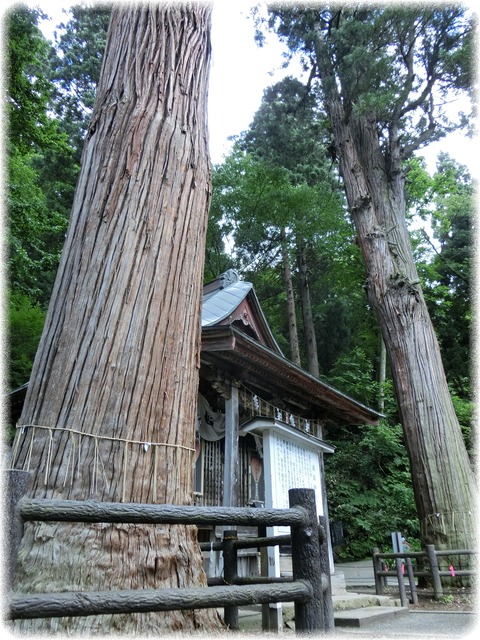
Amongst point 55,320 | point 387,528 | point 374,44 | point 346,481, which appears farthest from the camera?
point 346,481

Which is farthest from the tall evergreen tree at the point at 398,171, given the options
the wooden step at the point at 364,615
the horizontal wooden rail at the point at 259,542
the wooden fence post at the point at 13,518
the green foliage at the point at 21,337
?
the green foliage at the point at 21,337

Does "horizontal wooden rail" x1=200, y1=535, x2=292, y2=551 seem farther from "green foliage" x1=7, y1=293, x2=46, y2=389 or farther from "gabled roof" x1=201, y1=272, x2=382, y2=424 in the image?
"green foliage" x1=7, y1=293, x2=46, y2=389

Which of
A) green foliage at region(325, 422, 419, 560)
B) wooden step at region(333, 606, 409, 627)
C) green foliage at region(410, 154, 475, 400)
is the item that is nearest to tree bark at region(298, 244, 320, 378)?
green foliage at region(325, 422, 419, 560)

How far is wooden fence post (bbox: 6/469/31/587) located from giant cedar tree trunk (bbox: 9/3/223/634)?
609 millimetres

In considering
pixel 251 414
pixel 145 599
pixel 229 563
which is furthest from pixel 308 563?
pixel 251 414

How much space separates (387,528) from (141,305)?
1242cm

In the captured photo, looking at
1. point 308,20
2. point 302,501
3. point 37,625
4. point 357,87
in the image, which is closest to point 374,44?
point 357,87

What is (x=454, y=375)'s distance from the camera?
15.7m

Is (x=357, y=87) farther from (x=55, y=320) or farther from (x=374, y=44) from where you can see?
(x=55, y=320)

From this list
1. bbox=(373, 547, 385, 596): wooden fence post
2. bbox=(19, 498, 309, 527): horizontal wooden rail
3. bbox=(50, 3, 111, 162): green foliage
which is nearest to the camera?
bbox=(19, 498, 309, 527): horizontal wooden rail

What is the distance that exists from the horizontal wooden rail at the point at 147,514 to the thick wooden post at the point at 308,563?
0.11 feet

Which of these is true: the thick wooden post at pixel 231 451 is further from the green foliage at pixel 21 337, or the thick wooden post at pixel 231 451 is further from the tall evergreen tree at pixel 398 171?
the green foliage at pixel 21 337

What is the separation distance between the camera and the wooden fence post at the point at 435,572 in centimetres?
625

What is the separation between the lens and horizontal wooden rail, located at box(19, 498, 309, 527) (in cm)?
139
